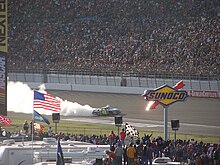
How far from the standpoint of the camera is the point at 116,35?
6731 centimetres

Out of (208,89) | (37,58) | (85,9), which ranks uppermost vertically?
(85,9)

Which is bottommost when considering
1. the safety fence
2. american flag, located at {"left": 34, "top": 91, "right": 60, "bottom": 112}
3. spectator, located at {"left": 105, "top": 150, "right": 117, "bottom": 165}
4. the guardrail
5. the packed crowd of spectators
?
spectator, located at {"left": 105, "top": 150, "right": 117, "bottom": 165}

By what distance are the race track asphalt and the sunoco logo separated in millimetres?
6419

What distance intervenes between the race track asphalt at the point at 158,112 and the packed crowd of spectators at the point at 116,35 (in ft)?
13.8

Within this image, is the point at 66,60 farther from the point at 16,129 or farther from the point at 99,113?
the point at 16,129

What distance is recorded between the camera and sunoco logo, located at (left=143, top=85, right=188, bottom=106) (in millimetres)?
32844

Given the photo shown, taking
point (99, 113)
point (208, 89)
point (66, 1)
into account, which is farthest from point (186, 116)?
point (66, 1)

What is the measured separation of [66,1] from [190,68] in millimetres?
23686

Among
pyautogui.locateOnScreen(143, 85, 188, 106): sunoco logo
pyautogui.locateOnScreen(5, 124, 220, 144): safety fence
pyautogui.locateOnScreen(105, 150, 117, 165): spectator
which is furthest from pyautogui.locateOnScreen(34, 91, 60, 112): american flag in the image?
→ pyautogui.locateOnScreen(105, 150, 117, 165): spectator

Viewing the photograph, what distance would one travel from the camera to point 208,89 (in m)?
54.4

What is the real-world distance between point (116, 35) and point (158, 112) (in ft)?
67.5

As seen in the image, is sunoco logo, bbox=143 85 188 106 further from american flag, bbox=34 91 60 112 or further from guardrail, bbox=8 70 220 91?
guardrail, bbox=8 70 220 91

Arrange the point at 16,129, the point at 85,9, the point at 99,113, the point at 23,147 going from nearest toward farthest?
the point at 23,147
the point at 16,129
the point at 99,113
the point at 85,9

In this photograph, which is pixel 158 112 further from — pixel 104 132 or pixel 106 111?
pixel 104 132
